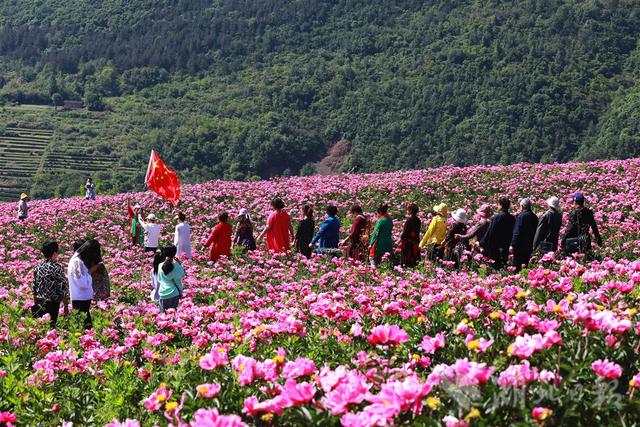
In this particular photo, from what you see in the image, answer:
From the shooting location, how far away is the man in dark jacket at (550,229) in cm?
1123

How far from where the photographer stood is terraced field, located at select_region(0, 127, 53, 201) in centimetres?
7962

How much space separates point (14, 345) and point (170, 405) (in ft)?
12.9

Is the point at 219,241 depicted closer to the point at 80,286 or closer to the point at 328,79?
the point at 80,286

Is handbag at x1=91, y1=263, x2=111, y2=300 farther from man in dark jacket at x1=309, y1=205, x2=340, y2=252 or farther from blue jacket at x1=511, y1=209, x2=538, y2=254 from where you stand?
blue jacket at x1=511, y1=209, x2=538, y2=254

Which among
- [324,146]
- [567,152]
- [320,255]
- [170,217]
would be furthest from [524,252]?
[324,146]

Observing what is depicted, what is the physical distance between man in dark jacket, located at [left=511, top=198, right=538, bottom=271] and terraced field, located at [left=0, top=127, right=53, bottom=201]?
7242 cm

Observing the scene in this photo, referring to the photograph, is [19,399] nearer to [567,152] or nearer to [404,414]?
[404,414]

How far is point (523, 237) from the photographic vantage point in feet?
34.1

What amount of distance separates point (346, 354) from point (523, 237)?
6.00 meters

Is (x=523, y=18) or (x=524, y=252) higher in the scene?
(x=523, y=18)

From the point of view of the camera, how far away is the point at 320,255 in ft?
39.4

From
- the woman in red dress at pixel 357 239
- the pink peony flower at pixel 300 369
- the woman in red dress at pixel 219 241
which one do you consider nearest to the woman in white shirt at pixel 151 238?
the woman in red dress at pixel 219 241

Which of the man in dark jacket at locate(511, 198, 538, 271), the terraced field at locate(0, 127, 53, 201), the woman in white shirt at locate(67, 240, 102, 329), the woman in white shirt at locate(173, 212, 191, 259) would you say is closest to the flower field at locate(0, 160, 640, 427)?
the woman in white shirt at locate(67, 240, 102, 329)

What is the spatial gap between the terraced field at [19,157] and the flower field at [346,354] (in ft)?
239
